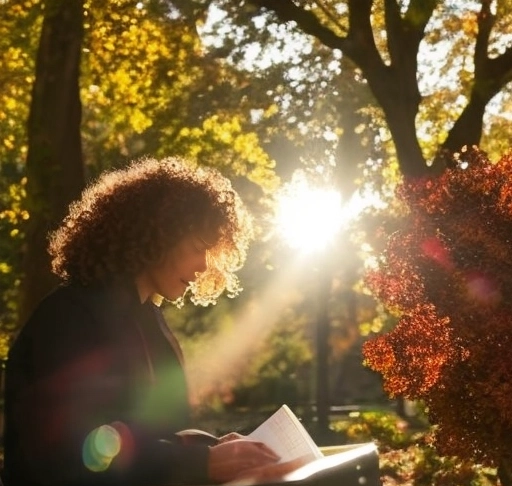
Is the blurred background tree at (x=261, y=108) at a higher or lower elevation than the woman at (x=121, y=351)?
higher

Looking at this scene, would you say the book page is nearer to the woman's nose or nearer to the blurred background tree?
the woman's nose

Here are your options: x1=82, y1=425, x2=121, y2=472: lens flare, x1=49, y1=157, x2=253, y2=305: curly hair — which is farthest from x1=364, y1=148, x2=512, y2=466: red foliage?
x1=82, y1=425, x2=121, y2=472: lens flare

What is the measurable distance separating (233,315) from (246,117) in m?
6.94

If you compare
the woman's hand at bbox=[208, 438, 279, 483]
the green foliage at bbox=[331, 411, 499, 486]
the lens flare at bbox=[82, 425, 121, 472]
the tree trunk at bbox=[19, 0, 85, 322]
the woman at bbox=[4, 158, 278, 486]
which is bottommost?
the green foliage at bbox=[331, 411, 499, 486]

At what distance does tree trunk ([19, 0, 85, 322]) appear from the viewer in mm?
13078

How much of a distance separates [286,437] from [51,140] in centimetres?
1028

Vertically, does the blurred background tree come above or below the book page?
above

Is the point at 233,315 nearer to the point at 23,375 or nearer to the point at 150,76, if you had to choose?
the point at 150,76

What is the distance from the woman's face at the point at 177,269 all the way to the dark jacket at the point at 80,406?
26 cm

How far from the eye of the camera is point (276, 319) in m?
32.2

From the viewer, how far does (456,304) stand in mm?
11070

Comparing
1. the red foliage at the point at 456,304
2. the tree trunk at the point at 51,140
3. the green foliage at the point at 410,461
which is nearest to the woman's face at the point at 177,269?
the red foliage at the point at 456,304

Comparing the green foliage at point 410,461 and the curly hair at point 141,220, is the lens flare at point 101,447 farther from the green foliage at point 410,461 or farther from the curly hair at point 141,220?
the green foliage at point 410,461

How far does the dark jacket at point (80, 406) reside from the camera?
317 centimetres
